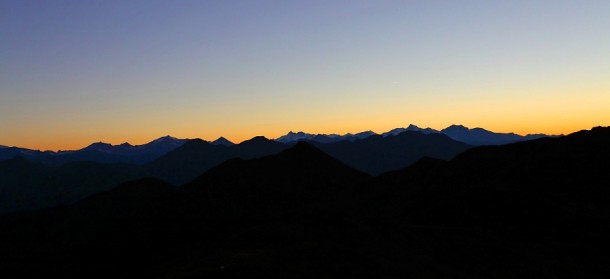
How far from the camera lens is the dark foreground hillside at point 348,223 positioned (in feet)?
142

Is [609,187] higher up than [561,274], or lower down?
higher up

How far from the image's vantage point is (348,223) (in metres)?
55.6

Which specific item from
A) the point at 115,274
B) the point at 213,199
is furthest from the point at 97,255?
the point at 213,199

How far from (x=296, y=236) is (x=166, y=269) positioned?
12.7 metres

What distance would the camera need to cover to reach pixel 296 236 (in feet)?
158

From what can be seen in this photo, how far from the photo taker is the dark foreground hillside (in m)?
43.2

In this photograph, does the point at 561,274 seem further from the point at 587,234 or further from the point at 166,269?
the point at 166,269

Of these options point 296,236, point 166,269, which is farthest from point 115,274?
point 296,236

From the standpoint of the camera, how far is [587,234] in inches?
2212

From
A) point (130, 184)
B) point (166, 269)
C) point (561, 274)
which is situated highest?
point (130, 184)

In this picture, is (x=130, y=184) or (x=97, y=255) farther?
(x=130, y=184)

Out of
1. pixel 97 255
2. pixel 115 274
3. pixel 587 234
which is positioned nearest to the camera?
pixel 587 234

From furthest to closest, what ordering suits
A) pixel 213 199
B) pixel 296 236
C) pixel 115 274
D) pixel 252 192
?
pixel 252 192, pixel 213 199, pixel 115 274, pixel 296 236

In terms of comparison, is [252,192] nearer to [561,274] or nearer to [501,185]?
[501,185]
